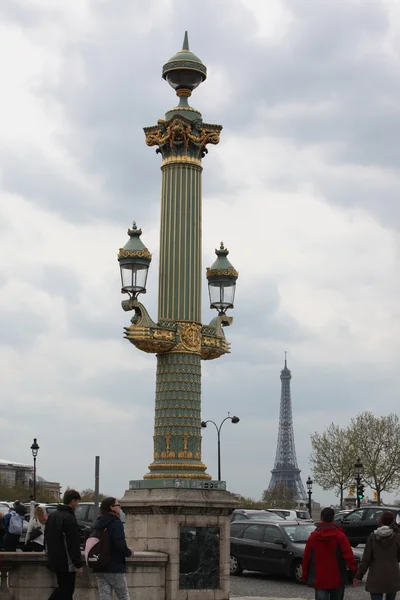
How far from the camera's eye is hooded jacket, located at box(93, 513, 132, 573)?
38.1 feet

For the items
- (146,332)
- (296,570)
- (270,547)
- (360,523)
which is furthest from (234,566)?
(146,332)

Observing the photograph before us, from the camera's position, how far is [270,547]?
23391 millimetres

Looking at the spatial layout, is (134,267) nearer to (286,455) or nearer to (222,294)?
(222,294)

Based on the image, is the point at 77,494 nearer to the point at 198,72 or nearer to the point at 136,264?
the point at 136,264

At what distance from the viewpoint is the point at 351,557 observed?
1112cm

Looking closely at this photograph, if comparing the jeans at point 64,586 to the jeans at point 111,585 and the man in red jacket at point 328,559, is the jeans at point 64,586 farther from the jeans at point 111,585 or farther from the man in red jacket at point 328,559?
the man in red jacket at point 328,559

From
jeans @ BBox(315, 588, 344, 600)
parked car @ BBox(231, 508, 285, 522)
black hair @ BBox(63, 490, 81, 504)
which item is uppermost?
black hair @ BBox(63, 490, 81, 504)

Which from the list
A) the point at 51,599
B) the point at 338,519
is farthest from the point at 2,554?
the point at 338,519

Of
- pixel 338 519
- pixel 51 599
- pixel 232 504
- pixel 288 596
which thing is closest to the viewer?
pixel 51 599

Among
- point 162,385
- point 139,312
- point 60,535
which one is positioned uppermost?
point 139,312

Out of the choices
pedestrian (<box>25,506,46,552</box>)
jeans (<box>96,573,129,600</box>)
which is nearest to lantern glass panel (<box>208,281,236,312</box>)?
pedestrian (<box>25,506,46,552</box>)

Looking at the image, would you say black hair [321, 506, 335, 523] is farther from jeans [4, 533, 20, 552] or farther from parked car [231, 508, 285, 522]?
parked car [231, 508, 285, 522]

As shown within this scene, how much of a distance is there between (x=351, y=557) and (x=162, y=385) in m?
6.43

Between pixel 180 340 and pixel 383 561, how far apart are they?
6.18 meters
